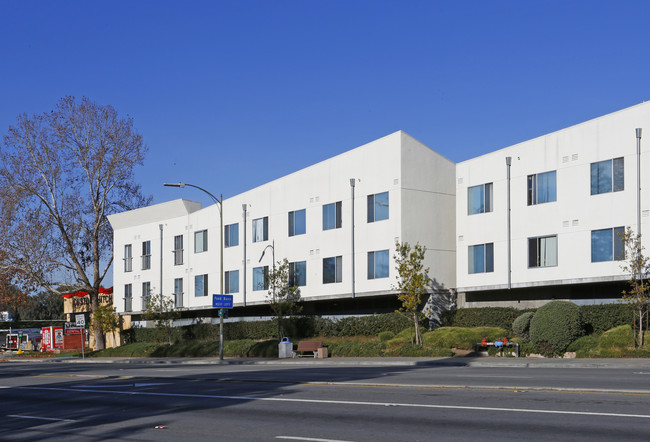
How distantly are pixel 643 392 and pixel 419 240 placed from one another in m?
26.4

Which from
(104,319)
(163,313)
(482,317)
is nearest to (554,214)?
(482,317)

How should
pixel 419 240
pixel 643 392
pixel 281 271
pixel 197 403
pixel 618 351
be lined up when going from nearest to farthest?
pixel 643 392, pixel 197 403, pixel 618 351, pixel 419 240, pixel 281 271

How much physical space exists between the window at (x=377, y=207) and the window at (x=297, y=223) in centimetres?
589

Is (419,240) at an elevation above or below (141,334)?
above

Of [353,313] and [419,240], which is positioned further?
[353,313]

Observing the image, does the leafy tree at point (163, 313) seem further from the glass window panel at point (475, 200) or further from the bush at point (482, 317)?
the glass window panel at point (475, 200)

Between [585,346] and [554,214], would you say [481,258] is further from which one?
[585,346]

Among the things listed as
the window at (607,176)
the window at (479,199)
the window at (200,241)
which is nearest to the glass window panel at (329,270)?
the window at (479,199)

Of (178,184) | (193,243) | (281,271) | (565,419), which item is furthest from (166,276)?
(565,419)

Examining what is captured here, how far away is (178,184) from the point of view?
38.1 meters

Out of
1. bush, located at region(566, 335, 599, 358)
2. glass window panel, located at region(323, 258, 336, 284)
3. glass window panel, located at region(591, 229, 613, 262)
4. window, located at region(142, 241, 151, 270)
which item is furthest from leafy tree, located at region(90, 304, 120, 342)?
bush, located at region(566, 335, 599, 358)

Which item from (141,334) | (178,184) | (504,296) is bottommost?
(141,334)

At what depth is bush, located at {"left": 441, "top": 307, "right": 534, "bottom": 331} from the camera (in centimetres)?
3709

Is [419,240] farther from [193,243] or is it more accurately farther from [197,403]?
[197,403]
